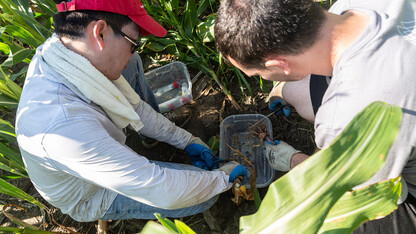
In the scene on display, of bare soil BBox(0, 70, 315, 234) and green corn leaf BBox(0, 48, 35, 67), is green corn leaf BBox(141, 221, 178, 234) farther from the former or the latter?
green corn leaf BBox(0, 48, 35, 67)

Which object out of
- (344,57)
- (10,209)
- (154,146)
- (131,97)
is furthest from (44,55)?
(10,209)

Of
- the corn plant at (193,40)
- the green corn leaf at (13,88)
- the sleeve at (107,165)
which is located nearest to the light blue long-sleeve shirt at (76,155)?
the sleeve at (107,165)

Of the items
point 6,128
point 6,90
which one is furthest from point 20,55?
point 6,128

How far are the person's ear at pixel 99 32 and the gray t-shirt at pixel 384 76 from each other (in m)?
0.77

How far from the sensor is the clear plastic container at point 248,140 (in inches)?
71.2

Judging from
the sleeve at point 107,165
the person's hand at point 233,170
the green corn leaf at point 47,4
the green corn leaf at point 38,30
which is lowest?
the person's hand at point 233,170

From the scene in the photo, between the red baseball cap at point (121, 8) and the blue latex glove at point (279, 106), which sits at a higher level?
the red baseball cap at point (121, 8)

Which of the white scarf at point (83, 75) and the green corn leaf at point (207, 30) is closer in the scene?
the white scarf at point (83, 75)

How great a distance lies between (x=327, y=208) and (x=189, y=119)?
1463mm

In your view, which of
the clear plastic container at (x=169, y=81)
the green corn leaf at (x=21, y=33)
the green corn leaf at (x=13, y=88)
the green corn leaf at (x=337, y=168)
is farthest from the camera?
the clear plastic container at (x=169, y=81)

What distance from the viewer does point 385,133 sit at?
0.58 meters

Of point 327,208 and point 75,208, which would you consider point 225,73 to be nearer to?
point 75,208

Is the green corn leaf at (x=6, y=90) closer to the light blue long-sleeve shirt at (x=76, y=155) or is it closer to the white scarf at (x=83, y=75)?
the light blue long-sleeve shirt at (x=76, y=155)

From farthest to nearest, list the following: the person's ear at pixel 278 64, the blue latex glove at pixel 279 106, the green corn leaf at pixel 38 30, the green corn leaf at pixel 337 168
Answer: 1. the blue latex glove at pixel 279 106
2. the green corn leaf at pixel 38 30
3. the person's ear at pixel 278 64
4. the green corn leaf at pixel 337 168
